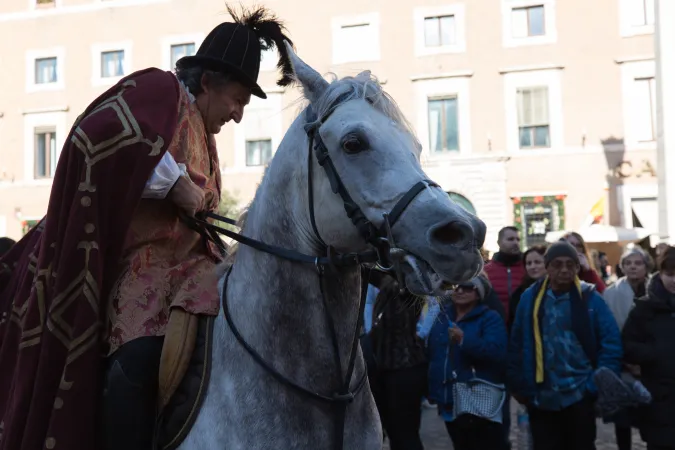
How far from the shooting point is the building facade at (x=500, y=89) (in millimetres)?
24172

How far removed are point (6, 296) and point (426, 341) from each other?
402 centimetres

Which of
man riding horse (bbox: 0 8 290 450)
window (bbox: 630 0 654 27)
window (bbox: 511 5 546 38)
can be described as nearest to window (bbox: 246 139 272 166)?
window (bbox: 511 5 546 38)

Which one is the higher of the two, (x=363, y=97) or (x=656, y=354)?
(x=363, y=97)

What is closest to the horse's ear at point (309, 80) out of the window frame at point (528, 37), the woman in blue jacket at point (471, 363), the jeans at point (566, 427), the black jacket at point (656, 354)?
the woman in blue jacket at point (471, 363)

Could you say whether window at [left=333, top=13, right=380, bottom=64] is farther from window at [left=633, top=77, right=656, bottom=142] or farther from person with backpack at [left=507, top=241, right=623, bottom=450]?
person with backpack at [left=507, top=241, right=623, bottom=450]

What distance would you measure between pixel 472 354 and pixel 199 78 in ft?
12.3

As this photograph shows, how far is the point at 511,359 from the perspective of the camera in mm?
6117

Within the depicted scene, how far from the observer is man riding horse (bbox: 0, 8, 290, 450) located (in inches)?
103

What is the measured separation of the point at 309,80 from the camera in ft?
8.73

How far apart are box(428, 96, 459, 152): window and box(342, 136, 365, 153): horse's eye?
76.6 ft

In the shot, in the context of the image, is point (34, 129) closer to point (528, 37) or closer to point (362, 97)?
point (528, 37)

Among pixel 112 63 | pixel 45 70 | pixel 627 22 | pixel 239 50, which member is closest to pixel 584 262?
pixel 239 50

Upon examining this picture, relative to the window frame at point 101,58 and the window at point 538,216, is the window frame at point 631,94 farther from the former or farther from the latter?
the window frame at point 101,58

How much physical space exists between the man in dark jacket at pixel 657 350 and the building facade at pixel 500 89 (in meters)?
17.2
